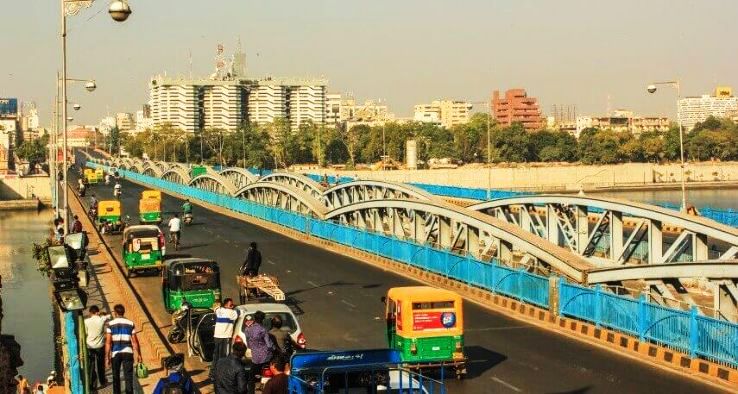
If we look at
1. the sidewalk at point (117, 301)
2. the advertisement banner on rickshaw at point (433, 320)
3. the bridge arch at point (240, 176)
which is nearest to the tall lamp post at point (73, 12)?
the sidewalk at point (117, 301)

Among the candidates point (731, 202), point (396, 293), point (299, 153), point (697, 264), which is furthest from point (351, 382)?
point (299, 153)

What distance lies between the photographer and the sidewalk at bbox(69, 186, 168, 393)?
20.3 meters

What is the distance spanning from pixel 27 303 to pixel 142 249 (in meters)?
16.5

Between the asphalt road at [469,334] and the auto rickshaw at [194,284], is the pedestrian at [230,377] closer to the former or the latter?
the asphalt road at [469,334]

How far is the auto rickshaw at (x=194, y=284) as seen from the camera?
28.2 meters

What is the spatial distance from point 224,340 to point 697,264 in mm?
11574

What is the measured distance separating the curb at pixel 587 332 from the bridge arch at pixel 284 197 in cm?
1772

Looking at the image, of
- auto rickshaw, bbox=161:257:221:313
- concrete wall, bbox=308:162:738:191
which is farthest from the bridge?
concrete wall, bbox=308:162:738:191

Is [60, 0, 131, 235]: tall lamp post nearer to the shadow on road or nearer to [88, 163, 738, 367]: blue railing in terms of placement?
the shadow on road

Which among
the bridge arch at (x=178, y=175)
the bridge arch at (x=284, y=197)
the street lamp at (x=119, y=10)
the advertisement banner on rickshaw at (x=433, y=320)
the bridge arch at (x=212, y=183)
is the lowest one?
the advertisement banner on rickshaw at (x=433, y=320)

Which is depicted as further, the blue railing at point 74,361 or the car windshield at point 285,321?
the car windshield at point 285,321

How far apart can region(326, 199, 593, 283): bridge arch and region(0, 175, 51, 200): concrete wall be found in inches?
3080

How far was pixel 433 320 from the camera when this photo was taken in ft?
66.5

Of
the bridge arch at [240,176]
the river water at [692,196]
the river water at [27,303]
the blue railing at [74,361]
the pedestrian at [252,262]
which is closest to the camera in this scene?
the blue railing at [74,361]
